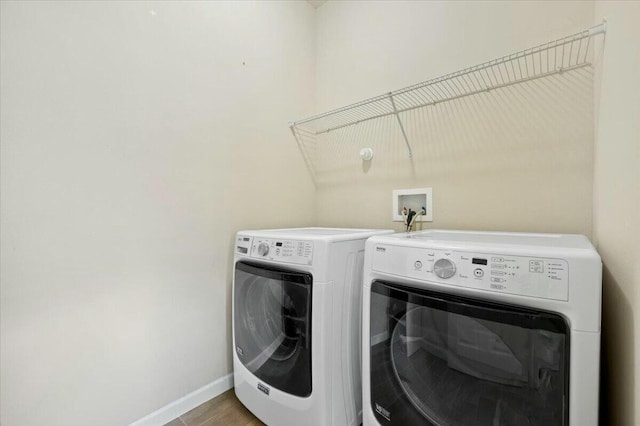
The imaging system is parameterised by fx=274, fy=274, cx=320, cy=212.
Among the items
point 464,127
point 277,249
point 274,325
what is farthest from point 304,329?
point 464,127

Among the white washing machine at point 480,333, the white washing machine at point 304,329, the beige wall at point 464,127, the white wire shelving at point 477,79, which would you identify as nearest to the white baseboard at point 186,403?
the white washing machine at point 304,329

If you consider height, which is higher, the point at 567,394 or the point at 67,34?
the point at 67,34

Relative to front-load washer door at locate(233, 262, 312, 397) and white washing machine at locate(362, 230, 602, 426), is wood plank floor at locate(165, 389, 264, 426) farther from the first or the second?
white washing machine at locate(362, 230, 602, 426)

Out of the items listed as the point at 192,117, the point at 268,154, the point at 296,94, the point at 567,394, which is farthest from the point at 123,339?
the point at 296,94

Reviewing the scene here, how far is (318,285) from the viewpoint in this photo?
1.06 m

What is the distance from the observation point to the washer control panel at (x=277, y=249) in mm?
1112

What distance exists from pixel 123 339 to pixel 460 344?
1.34 m

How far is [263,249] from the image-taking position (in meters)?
1.27

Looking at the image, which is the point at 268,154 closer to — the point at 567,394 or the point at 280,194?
the point at 280,194

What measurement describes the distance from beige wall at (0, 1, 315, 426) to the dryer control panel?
1.08 meters

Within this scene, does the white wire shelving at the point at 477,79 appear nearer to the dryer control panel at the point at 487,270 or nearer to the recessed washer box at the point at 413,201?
the recessed washer box at the point at 413,201

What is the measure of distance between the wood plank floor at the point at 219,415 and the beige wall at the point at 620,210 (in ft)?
4.41

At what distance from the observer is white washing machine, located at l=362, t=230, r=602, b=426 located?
0.61 metres

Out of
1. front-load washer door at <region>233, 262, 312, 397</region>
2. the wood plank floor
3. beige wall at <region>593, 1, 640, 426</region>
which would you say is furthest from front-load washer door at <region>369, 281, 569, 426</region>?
the wood plank floor
